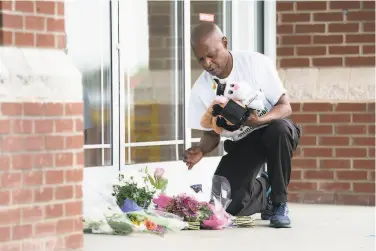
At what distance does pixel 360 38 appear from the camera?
27.1 feet

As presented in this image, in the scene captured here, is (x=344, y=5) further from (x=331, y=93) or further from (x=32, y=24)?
(x=32, y=24)

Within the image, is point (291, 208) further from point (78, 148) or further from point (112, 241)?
point (78, 148)

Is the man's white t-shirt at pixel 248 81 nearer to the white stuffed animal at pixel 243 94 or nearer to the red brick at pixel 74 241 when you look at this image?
the white stuffed animal at pixel 243 94

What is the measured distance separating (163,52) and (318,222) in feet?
5.72

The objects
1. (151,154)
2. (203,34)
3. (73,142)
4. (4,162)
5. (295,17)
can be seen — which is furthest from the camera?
(295,17)

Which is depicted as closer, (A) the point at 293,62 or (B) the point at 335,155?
(B) the point at 335,155

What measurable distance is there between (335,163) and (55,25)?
13.0ft

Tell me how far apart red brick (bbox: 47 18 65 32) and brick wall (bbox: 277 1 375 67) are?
148 inches

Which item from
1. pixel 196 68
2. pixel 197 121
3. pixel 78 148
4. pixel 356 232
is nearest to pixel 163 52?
pixel 196 68

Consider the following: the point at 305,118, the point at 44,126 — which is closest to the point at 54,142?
the point at 44,126

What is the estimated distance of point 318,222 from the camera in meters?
6.97

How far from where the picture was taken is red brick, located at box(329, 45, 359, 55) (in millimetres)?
8297

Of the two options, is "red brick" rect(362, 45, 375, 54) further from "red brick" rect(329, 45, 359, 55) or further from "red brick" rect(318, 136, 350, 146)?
"red brick" rect(318, 136, 350, 146)

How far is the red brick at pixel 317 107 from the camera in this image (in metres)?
8.31
